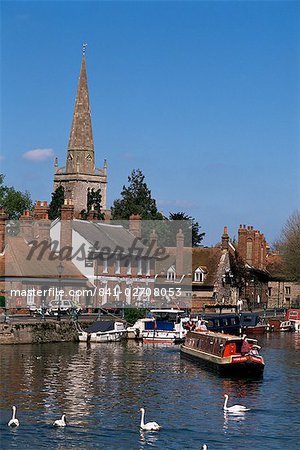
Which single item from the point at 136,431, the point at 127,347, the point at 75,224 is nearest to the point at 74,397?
the point at 136,431

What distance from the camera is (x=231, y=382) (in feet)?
186

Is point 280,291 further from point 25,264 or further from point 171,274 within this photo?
point 25,264

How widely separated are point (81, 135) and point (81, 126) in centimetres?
192

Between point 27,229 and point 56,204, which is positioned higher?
point 56,204

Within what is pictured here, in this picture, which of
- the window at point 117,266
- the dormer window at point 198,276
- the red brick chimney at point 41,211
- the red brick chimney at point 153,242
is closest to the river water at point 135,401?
the red brick chimney at point 41,211

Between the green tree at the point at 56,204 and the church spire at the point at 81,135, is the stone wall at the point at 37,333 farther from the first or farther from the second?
the church spire at the point at 81,135

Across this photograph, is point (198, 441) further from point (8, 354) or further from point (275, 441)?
point (8, 354)

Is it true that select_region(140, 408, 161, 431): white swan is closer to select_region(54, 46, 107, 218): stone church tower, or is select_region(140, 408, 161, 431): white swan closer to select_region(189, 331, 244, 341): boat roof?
select_region(189, 331, 244, 341): boat roof

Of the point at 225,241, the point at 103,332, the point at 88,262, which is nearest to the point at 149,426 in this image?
the point at 103,332

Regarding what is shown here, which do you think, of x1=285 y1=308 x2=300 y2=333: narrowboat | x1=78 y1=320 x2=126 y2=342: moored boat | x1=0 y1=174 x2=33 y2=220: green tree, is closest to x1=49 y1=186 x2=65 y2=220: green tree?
x1=0 y1=174 x2=33 y2=220: green tree

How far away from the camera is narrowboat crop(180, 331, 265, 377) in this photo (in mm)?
57906

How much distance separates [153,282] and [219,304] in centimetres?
778

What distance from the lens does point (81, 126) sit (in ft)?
632

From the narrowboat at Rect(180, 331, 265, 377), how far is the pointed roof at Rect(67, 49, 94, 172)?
419 feet
